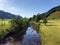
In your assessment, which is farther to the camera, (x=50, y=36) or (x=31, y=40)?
(x=31, y=40)

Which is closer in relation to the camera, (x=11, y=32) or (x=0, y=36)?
(x=0, y=36)

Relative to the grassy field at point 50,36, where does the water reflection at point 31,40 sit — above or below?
below

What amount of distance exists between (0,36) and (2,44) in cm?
317

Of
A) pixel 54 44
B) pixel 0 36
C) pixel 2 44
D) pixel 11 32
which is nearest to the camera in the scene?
pixel 54 44

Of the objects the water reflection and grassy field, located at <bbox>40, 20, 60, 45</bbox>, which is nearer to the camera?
grassy field, located at <bbox>40, 20, 60, 45</bbox>

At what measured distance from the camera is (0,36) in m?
31.0

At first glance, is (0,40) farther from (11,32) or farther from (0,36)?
(11,32)

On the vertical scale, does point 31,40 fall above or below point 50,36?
below

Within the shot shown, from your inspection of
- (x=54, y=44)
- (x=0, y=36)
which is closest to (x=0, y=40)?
(x=0, y=36)

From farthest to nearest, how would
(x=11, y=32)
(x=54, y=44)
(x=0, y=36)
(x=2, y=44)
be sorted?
(x=11, y=32), (x=0, y=36), (x=2, y=44), (x=54, y=44)

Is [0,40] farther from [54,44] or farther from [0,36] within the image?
[54,44]

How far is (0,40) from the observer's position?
30.0m

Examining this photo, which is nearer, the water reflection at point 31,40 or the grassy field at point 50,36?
the grassy field at point 50,36

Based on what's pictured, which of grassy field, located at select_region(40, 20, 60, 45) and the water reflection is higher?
grassy field, located at select_region(40, 20, 60, 45)
